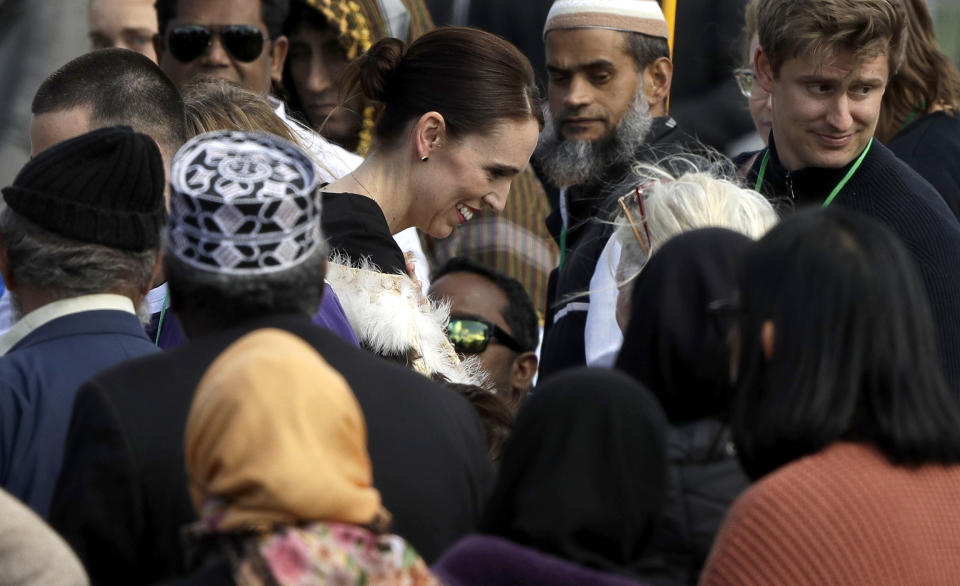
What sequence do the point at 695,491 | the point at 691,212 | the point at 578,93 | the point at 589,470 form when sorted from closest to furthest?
the point at 589,470 → the point at 695,491 → the point at 691,212 → the point at 578,93

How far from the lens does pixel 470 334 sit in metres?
4.79

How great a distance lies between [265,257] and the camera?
2.09 metres

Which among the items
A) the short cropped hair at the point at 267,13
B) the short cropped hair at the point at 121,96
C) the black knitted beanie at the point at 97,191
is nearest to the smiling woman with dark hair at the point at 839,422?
the black knitted beanie at the point at 97,191

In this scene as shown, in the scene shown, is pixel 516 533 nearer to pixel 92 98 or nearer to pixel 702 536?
pixel 702 536

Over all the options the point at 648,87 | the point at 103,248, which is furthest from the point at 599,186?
the point at 103,248

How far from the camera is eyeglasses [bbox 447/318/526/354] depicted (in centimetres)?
476

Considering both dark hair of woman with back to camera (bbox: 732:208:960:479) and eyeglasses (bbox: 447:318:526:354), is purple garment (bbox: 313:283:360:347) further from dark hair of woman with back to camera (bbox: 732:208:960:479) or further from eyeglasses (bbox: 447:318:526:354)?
eyeglasses (bbox: 447:318:526:354)

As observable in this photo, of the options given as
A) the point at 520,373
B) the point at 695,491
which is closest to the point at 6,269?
the point at 695,491

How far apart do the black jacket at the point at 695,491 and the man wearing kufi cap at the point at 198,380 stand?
319 mm

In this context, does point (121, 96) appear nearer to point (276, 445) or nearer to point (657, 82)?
point (276, 445)

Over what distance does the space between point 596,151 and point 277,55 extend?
130cm

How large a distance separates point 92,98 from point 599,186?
6.69 ft

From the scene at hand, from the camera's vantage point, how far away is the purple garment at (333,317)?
10.4ft

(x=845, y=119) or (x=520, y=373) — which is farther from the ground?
(x=845, y=119)
